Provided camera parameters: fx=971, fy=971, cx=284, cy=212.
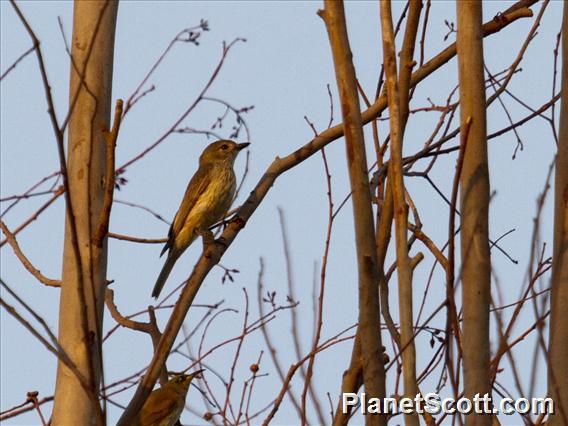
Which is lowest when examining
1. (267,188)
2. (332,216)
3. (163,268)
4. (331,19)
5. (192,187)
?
(331,19)

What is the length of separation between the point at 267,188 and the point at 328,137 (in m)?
0.36

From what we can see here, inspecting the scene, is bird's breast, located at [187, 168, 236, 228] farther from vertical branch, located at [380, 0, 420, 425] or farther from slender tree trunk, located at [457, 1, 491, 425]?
vertical branch, located at [380, 0, 420, 425]

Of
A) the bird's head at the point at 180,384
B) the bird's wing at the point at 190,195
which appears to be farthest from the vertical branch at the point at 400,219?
the bird's wing at the point at 190,195

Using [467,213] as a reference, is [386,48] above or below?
above

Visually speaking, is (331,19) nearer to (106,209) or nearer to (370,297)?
(370,297)

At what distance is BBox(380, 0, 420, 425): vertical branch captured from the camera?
2365 millimetres

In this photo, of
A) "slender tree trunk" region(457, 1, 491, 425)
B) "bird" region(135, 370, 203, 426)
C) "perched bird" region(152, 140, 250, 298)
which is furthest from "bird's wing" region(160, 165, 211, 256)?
"slender tree trunk" region(457, 1, 491, 425)

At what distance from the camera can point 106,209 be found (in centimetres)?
298

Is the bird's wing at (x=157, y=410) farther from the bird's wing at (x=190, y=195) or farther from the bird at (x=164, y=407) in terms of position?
the bird's wing at (x=190, y=195)

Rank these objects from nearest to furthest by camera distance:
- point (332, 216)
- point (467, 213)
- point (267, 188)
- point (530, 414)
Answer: point (467, 213) < point (530, 414) < point (332, 216) < point (267, 188)

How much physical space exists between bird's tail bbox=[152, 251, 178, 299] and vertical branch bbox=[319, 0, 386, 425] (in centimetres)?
541

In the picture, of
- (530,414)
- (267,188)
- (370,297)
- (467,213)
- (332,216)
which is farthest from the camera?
(267,188)

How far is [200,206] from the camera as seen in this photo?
26.1 ft

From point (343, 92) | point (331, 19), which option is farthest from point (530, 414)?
point (331, 19)
